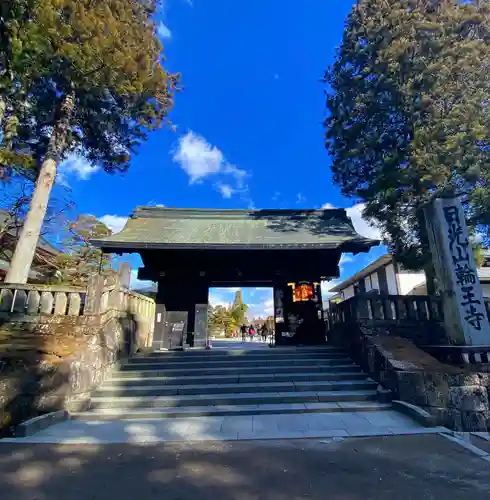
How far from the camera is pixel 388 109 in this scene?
9.09 metres

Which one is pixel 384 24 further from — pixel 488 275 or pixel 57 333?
pixel 488 275

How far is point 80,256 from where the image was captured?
15195 mm

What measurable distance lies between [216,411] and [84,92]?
1037cm

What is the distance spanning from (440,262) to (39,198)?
36.2ft

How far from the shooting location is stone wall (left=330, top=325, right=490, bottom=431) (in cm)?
481

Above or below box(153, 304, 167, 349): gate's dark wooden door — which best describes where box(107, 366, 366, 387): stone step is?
below

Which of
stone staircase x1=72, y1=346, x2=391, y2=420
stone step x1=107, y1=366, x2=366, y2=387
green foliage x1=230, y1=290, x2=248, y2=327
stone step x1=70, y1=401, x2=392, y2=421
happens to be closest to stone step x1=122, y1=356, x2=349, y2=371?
stone staircase x1=72, y1=346, x2=391, y2=420

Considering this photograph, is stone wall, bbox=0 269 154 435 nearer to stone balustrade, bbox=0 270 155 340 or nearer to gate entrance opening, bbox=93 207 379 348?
stone balustrade, bbox=0 270 155 340

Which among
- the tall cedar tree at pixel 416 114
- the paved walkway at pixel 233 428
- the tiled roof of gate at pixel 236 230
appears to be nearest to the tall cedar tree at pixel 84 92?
the tiled roof of gate at pixel 236 230

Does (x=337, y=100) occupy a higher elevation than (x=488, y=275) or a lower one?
higher

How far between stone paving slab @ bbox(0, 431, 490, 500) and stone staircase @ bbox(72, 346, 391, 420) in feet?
4.56

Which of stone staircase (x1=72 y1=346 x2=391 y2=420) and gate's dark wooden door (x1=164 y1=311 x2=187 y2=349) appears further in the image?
gate's dark wooden door (x1=164 y1=311 x2=187 y2=349)

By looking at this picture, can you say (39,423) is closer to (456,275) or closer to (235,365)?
(235,365)

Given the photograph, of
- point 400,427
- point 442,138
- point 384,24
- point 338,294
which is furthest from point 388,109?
point 338,294
